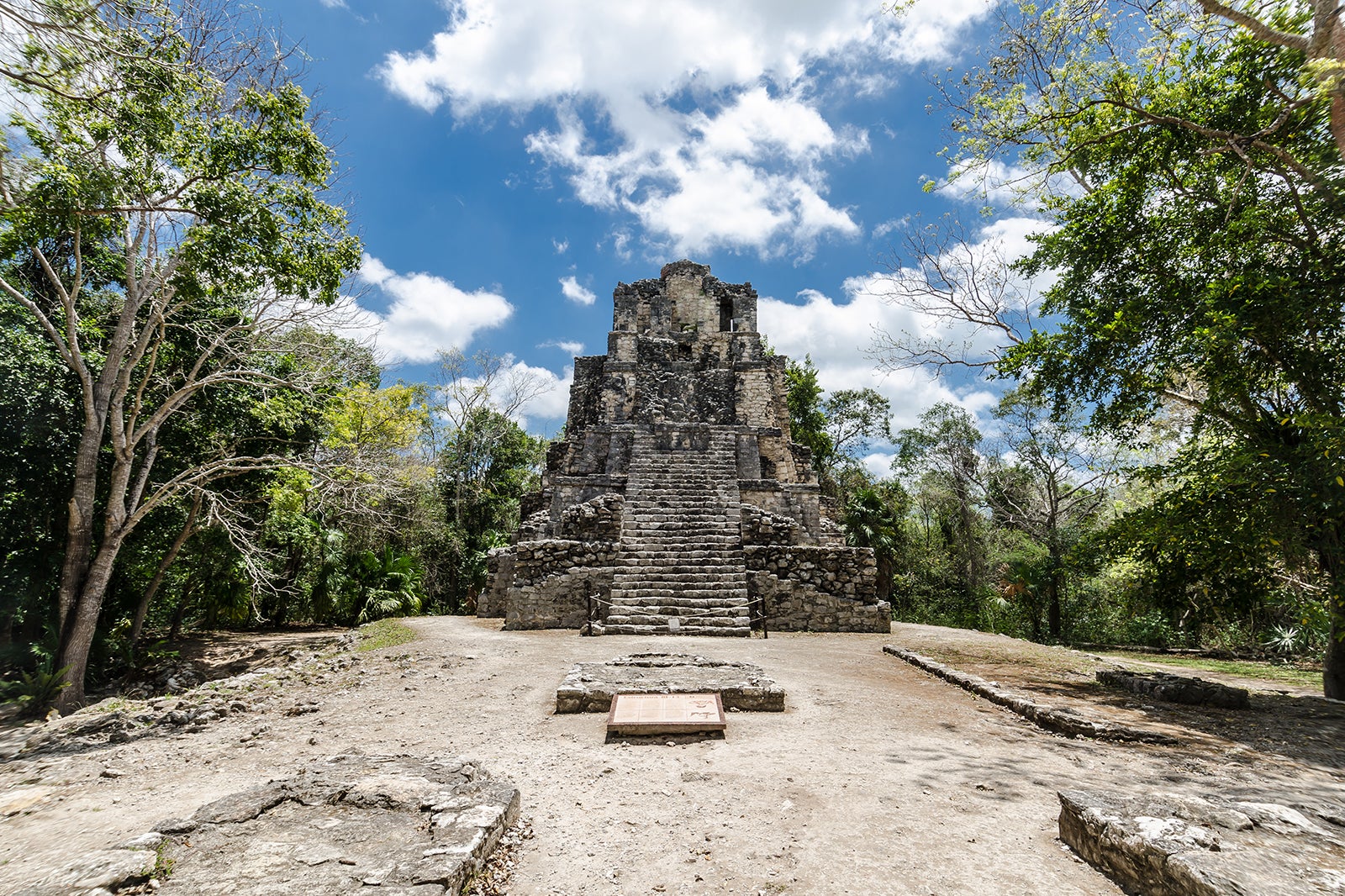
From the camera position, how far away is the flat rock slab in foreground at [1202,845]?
7.47ft

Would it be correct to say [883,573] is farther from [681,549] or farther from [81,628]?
[81,628]

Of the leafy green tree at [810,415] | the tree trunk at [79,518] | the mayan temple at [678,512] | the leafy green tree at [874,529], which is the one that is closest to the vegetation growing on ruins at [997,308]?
the tree trunk at [79,518]

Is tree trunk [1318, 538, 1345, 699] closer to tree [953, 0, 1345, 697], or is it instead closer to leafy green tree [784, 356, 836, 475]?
tree [953, 0, 1345, 697]

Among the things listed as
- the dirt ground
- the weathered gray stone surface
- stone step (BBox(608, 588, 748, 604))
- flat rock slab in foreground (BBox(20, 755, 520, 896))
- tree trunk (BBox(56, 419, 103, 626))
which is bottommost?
the dirt ground

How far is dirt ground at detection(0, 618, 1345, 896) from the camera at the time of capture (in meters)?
2.89

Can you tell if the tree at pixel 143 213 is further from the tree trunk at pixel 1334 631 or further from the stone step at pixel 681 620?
the tree trunk at pixel 1334 631

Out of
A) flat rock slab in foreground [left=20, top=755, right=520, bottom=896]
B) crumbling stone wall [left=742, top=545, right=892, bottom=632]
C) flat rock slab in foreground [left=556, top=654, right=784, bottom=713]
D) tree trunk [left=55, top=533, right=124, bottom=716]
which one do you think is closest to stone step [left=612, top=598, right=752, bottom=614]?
crumbling stone wall [left=742, top=545, right=892, bottom=632]

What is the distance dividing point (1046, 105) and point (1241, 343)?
3.63m

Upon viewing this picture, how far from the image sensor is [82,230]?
660 cm

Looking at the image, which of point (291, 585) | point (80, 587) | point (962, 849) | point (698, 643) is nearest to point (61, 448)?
point (80, 587)

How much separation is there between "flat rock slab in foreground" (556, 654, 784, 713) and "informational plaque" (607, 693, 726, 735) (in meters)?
→ 0.35

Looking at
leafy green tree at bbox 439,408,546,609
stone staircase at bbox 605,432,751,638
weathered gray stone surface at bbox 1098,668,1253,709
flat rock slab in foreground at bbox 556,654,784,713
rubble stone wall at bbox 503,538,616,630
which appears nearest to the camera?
flat rock slab in foreground at bbox 556,654,784,713

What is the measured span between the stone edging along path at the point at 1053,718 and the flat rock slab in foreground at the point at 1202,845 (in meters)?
2.02

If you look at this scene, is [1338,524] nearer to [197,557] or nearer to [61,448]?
[61,448]
